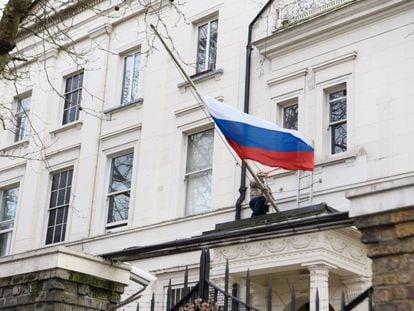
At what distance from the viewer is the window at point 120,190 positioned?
2100 cm

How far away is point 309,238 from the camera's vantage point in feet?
47.7

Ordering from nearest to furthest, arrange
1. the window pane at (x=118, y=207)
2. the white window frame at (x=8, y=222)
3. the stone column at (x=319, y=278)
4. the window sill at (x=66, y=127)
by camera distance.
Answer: the stone column at (x=319, y=278) → the window pane at (x=118, y=207) → the window sill at (x=66, y=127) → the white window frame at (x=8, y=222)

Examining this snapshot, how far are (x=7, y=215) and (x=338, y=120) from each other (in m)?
12.4

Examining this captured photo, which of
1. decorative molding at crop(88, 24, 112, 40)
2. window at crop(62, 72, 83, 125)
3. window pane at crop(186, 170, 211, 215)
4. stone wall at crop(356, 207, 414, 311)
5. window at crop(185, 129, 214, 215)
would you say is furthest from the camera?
window at crop(62, 72, 83, 125)

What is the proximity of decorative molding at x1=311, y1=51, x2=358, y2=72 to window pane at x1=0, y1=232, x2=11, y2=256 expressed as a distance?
11805mm

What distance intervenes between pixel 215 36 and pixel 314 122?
4626mm

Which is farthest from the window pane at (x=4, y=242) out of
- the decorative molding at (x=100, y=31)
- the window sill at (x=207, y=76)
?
the window sill at (x=207, y=76)

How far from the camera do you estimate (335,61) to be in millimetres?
17109

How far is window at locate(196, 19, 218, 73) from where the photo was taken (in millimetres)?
20266

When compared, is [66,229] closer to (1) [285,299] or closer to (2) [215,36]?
(2) [215,36]

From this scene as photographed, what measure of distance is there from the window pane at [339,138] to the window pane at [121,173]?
6427 millimetres

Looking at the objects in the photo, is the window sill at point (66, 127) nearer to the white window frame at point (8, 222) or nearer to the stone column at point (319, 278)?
the white window frame at point (8, 222)

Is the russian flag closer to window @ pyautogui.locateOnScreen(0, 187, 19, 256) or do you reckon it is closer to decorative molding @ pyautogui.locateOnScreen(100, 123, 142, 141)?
decorative molding @ pyautogui.locateOnScreen(100, 123, 142, 141)

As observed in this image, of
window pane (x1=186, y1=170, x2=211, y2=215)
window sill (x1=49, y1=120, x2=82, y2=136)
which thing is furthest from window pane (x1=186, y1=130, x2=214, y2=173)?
window sill (x1=49, y1=120, x2=82, y2=136)
